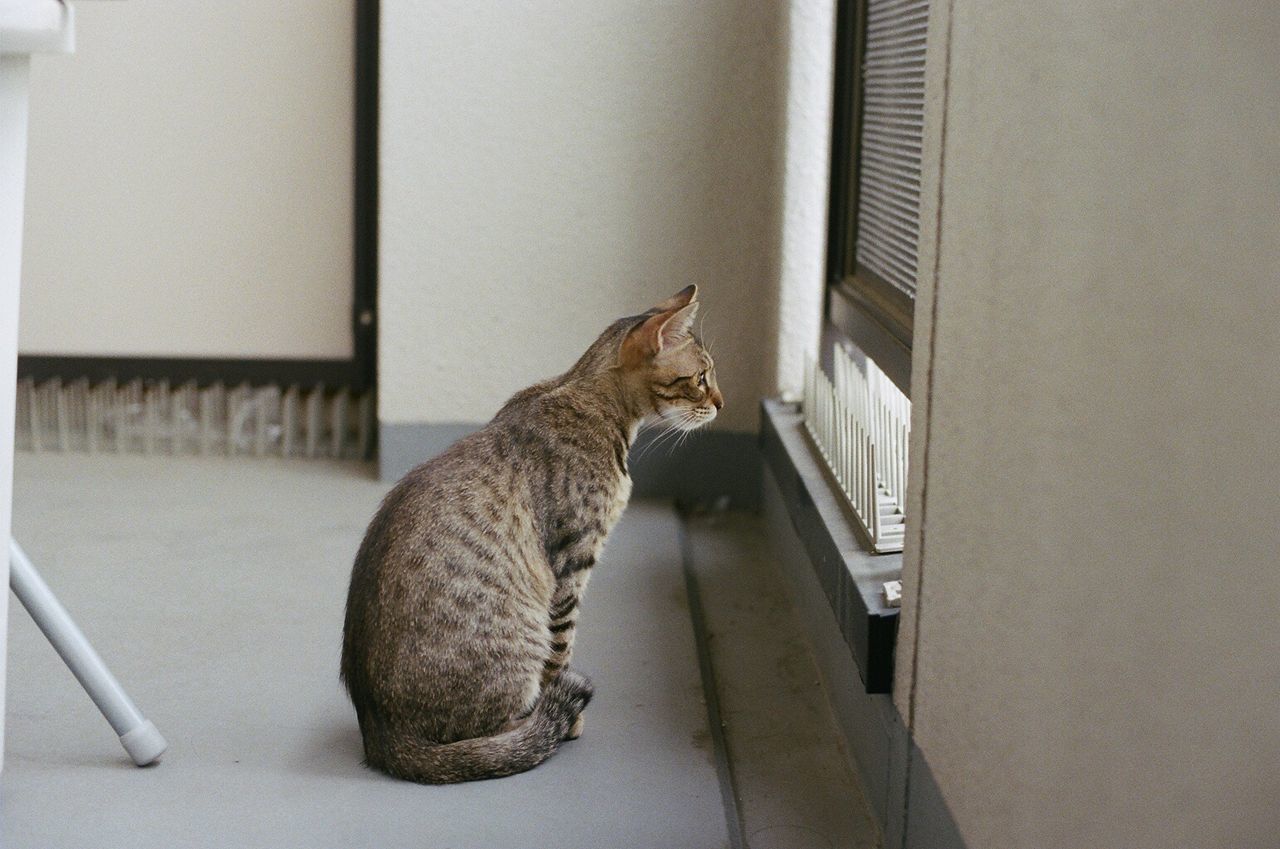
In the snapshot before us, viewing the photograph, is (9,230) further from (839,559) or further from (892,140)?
(892,140)

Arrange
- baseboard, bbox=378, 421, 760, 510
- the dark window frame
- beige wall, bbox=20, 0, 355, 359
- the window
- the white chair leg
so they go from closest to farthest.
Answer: the white chair leg < the window < the dark window frame < baseboard, bbox=378, 421, 760, 510 < beige wall, bbox=20, 0, 355, 359

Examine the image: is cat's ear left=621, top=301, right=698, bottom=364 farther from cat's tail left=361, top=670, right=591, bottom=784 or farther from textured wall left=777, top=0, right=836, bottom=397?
textured wall left=777, top=0, right=836, bottom=397

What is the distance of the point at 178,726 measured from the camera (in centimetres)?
197

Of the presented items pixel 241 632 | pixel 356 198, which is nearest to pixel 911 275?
pixel 241 632

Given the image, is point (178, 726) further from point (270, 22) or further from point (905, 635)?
point (270, 22)

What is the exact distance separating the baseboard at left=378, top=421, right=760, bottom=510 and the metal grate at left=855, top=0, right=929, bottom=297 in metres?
0.59

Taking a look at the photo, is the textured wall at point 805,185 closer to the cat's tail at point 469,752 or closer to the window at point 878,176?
the window at point 878,176

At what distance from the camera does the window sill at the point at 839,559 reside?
1625 millimetres

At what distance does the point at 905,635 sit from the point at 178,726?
3.42 ft

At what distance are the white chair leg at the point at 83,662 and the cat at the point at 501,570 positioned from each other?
10.7 inches

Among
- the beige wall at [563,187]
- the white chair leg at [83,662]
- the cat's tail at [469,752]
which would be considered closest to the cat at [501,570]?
the cat's tail at [469,752]

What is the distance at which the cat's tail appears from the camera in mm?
1774

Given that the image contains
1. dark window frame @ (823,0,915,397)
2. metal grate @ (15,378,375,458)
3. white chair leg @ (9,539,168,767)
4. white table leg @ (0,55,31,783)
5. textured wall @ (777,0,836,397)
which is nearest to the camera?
white table leg @ (0,55,31,783)

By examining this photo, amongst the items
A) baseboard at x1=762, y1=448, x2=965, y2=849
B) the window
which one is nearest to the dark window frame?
the window
